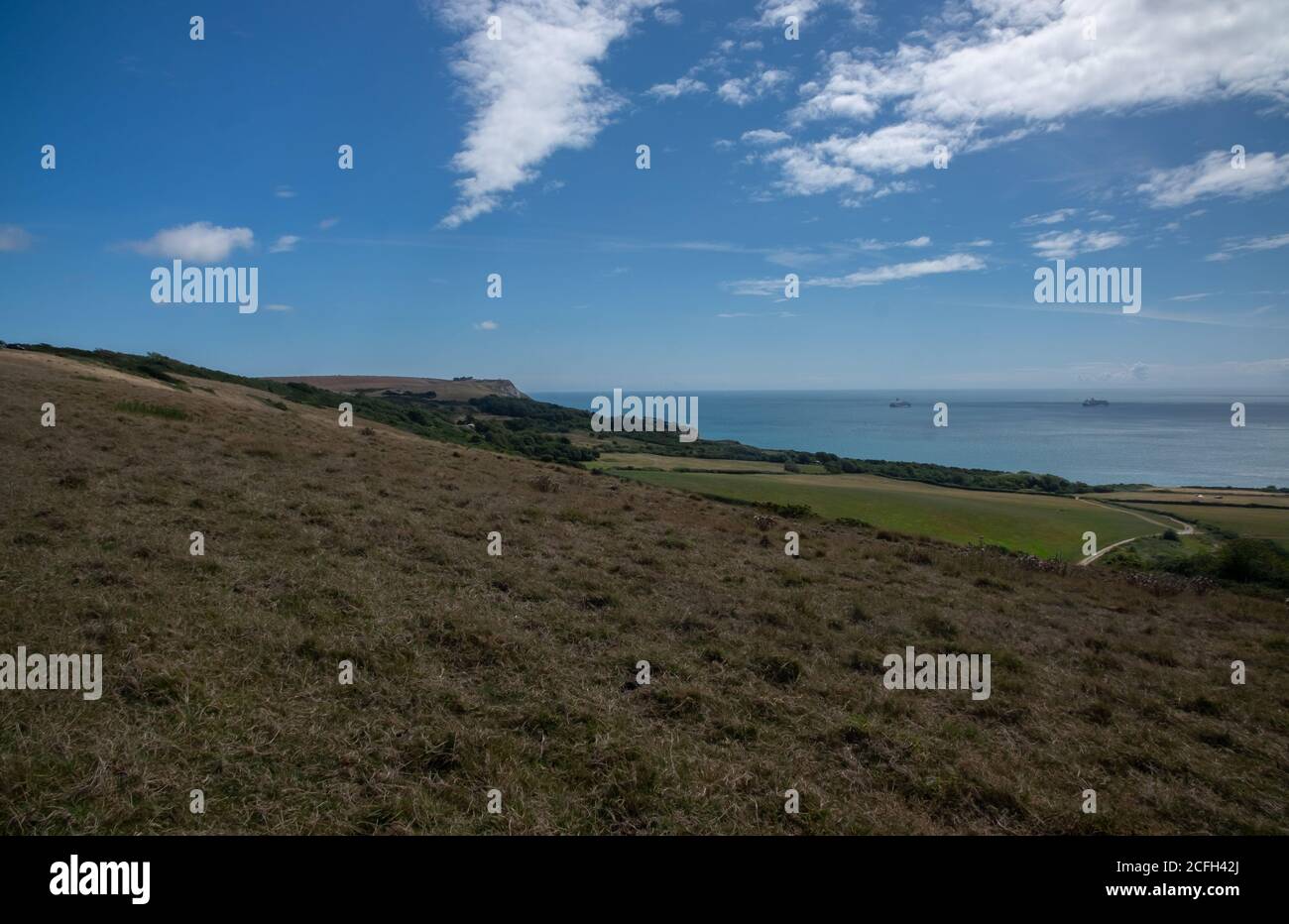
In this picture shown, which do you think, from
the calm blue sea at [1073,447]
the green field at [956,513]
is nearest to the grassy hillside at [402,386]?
the calm blue sea at [1073,447]

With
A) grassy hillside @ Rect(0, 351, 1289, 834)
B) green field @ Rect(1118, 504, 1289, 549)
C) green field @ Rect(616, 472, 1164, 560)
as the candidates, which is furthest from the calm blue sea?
grassy hillside @ Rect(0, 351, 1289, 834)

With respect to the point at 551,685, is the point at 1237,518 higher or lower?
lower

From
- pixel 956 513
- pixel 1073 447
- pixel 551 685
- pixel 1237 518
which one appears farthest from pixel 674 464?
pixel 1073 447

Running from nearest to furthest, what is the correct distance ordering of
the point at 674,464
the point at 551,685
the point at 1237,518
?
the point at 551,685
the point at 1237,518
the point at 674,464

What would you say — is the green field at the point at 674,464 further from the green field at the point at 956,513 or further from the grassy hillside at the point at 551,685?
the grassy hillside at the point at 551,685

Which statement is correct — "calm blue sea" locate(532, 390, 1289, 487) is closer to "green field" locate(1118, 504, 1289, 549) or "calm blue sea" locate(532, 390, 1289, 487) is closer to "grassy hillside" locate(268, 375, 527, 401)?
"green field" locate(1118, 504, 1289, 549)

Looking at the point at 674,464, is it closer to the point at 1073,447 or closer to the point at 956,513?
the point at 956,513
